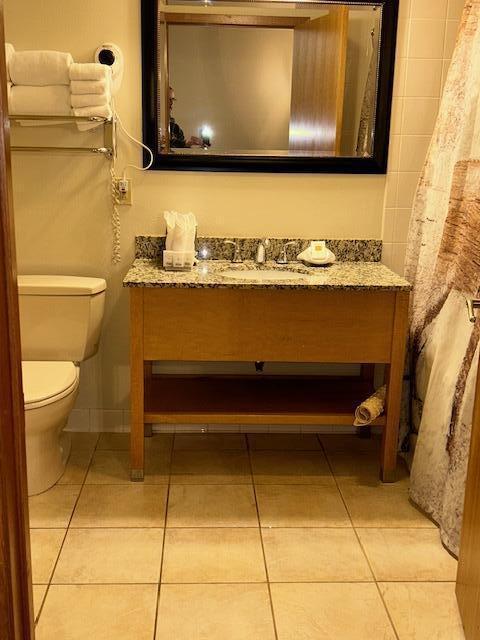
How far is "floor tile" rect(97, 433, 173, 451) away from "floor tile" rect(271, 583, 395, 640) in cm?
106

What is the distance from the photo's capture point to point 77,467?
2.69m

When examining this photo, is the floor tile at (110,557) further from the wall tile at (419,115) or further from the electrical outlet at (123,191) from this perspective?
the wall tile at (419,115)

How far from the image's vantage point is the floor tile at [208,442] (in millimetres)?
2914

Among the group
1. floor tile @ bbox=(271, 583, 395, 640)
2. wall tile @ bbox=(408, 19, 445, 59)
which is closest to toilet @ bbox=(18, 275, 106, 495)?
floor tile @ bbox=(271, 583, 395, 640)

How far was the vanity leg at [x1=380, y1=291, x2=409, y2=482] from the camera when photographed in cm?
246

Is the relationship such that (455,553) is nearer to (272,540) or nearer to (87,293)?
(272,540)

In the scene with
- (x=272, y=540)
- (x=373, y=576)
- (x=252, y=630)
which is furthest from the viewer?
(x=272, y=540)

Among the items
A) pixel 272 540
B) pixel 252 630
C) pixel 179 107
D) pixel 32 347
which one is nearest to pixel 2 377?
pixel 252 630

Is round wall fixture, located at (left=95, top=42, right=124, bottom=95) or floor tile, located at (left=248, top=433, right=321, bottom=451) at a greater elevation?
round wall fixture, located at (left=95, top=42, right=124, bottom=95)

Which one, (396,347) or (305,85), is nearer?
(396,347)

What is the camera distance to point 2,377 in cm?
114

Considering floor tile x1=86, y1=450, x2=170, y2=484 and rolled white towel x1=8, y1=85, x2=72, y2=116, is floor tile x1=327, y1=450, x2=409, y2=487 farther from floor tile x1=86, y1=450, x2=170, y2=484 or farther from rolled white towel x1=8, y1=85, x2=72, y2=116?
rolled white towel x1=8, y1=85, x2=72, y2=116

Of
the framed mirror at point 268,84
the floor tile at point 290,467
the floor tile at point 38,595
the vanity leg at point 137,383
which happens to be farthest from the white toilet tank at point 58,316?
the floor tile at point 38,595

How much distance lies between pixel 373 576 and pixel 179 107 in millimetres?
1850
